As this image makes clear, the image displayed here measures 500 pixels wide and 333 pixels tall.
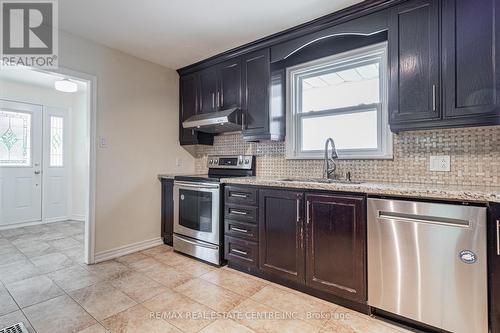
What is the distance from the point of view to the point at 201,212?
9.44 ft

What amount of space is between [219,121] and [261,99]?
1.71ft

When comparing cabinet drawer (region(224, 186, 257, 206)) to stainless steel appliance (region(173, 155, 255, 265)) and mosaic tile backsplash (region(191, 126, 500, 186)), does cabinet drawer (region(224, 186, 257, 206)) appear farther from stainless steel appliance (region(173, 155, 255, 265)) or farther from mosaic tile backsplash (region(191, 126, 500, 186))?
mosaic tile backsplash (region(191, 126, 500, 186))

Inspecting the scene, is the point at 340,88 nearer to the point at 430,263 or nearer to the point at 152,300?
the point at 430,263

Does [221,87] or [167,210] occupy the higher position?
[221,87]

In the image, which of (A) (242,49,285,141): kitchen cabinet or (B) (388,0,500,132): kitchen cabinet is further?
(A) (242,49,285,141): kitchen cabinet

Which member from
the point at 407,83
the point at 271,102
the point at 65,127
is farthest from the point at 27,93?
the point at 407,83

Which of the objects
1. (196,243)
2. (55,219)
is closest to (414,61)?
(196,243)

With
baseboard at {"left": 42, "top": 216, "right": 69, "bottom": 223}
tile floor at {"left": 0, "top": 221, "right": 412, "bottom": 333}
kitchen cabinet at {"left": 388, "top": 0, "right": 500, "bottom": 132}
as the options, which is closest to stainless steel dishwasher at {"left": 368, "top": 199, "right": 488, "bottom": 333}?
tile floor at {"left": 0, "top": 221, "right": 412, "bottom": 333}

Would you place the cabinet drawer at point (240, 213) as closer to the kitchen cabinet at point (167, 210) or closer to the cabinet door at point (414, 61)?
the kitchen cabinet at point (167, 210)

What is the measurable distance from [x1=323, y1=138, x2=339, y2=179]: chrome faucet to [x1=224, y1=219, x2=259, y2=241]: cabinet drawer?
Answer: 0.85 meters

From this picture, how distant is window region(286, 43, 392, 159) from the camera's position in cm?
235

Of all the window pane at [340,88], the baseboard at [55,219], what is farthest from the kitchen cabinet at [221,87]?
the baseboard at [55,219]

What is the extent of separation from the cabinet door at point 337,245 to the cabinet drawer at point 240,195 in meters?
0.57

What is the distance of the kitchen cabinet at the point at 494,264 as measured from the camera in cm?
140
